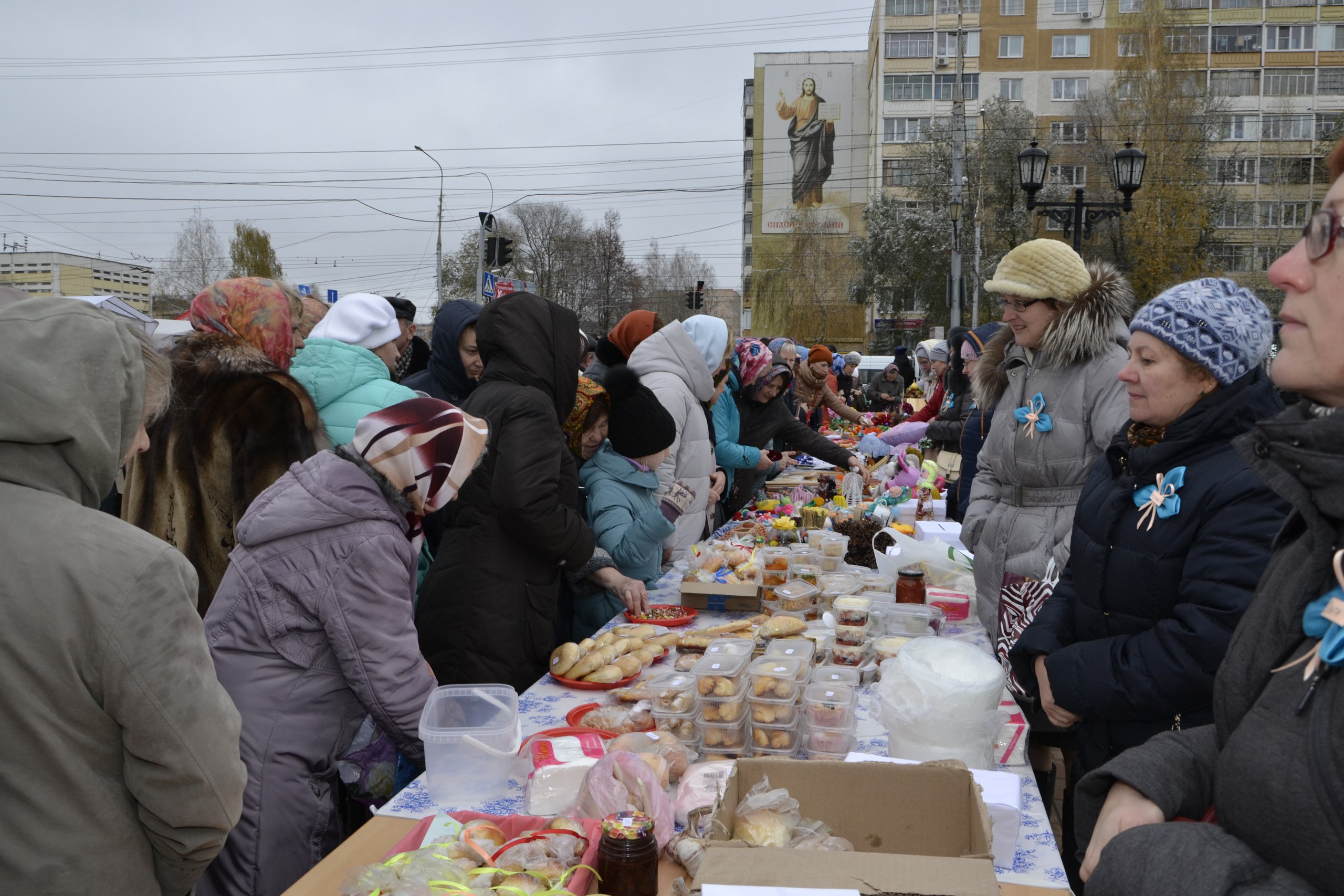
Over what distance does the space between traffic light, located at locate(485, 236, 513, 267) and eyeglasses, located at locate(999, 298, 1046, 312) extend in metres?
15.5

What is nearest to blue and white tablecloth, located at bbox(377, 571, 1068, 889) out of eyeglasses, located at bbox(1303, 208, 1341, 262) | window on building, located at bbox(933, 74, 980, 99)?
eyeglasses, located at bbox(1303, 208, 1341, 262)

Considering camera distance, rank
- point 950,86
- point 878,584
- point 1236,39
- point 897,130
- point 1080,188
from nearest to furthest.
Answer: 1. point 878,584
2. point 1080,188
3. point 1236,39
4. point 950,86
5. point 897,130

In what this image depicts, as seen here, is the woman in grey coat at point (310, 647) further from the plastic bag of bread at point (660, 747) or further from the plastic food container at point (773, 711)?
the plastic food container at point (773, 711)

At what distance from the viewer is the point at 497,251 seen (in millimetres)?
17984

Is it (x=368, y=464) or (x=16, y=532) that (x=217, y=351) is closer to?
(x=368, y=464)

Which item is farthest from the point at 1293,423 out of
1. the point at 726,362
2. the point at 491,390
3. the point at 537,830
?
the point at 726,362

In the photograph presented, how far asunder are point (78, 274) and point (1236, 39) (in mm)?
71882

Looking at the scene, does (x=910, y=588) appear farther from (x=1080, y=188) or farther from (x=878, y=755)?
(x=1080, y=188)

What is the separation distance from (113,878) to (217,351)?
81.2 inches

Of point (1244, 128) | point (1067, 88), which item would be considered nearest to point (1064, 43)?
point (1067, 88)

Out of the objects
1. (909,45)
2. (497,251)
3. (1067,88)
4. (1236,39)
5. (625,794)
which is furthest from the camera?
(909,45)

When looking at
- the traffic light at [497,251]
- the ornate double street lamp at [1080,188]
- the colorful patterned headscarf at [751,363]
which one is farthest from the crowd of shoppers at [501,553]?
the traffic light at [497,251]

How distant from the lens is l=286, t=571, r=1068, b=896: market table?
5.43 feet

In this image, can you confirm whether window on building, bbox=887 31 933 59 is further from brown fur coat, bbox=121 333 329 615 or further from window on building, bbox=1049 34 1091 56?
brown fur coat, bbox=121 333 329 615
